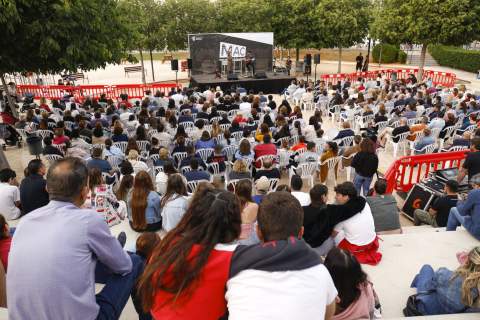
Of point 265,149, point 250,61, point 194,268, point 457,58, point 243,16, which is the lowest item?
point 265,149

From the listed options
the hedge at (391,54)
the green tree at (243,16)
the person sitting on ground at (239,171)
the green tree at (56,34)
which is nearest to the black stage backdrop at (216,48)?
the green tree at (243,16)

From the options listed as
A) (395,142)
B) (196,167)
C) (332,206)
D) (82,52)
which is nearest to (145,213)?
(196,167)

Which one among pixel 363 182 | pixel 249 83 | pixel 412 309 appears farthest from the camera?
pixel 249 83

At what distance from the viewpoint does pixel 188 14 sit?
2458cm

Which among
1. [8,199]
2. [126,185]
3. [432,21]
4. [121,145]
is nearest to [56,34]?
[121,145]

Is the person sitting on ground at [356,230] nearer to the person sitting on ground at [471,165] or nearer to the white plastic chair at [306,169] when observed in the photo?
the person sitting on ground at [471,165]

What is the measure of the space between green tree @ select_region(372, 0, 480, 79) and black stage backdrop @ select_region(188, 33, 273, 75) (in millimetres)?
6323

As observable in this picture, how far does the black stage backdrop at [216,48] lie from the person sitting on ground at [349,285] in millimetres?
19560

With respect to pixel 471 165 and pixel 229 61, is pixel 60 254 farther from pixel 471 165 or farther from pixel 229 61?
pixel 229 61

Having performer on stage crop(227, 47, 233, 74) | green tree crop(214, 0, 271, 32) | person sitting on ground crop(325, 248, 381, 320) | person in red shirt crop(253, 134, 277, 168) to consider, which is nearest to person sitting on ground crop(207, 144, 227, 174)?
person in red shirt crop(253, 134, 277, 168)

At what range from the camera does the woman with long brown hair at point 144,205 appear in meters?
5.30

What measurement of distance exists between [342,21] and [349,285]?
22.8m

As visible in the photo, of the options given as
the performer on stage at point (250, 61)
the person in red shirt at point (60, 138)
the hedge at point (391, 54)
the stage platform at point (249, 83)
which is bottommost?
the person in red shirt at point (60, 138)

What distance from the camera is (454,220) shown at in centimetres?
532
